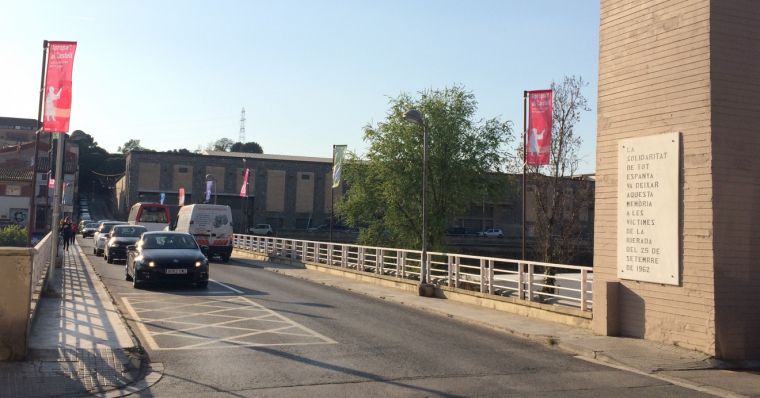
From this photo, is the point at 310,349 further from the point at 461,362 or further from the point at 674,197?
the point at 674,197

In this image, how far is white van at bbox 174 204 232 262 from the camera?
32.9 metres

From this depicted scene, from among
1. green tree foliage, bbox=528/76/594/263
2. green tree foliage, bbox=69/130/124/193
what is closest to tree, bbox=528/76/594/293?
green tree foliage, bbox=528/76/594/263

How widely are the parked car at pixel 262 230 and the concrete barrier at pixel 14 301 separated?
64646 mm

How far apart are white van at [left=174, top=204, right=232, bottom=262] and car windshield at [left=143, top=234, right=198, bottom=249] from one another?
13298 mm

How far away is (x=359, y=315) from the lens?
13.9m

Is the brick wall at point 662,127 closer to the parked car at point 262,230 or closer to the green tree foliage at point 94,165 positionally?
the parked car at point 262,230

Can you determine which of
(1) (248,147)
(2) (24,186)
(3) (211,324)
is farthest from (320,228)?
(1) (248,147)

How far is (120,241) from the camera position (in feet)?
91.2

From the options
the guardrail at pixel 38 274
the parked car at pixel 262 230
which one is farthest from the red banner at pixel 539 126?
the parked car at pixel 262 230

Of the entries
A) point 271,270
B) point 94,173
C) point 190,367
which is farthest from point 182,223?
point 94,173

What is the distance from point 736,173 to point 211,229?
26.9m

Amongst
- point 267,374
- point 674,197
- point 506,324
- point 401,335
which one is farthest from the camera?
point 506,324

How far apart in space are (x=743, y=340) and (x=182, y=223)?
2960 cm

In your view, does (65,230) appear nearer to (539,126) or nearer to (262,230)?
(539,126)
